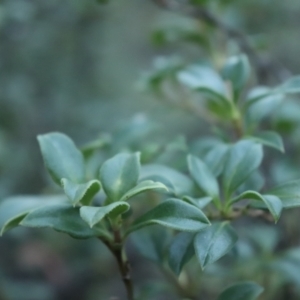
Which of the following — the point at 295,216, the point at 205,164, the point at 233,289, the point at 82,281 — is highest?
the point at 205,164

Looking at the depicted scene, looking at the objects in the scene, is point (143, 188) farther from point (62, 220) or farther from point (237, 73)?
point (237, 73)

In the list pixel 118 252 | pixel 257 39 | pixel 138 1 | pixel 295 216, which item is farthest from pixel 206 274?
pixel 138 1

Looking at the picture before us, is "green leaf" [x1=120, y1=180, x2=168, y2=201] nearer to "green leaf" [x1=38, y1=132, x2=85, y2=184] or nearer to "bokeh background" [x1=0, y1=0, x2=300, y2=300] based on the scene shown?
"green leaf" [x1=38, y1=132, x2=85, y2=184]

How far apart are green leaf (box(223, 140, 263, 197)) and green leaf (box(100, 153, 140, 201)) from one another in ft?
0.37

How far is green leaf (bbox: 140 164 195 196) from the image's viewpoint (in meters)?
0.60

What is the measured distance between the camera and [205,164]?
0.65 metres

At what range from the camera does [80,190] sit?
519 mm

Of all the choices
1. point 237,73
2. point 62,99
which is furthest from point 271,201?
point 62,99

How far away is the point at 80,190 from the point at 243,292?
214 mm

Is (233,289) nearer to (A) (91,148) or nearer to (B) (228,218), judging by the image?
(B) (228,218)

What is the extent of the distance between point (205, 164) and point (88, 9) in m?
1.05

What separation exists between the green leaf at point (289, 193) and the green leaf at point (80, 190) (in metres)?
0.18

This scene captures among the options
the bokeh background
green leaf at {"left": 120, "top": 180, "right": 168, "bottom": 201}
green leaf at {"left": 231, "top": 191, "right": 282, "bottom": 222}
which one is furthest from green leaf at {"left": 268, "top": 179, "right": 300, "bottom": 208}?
the bokeh background

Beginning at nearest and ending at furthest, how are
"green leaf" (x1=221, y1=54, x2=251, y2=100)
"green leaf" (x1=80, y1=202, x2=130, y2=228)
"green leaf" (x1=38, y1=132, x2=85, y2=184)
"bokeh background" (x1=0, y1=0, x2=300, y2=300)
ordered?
1. "green leaf" (x1=80, y1=202, x2=130, y2=228)
2. "green leaf" (x1=38, y1=132, x2=85, y2=184)
3. "green leaf" (x1=221, y1=54, x2=251, y2=100)
4. "bokeh background" (x1=0, y1=0, x2=300, y2=300)
